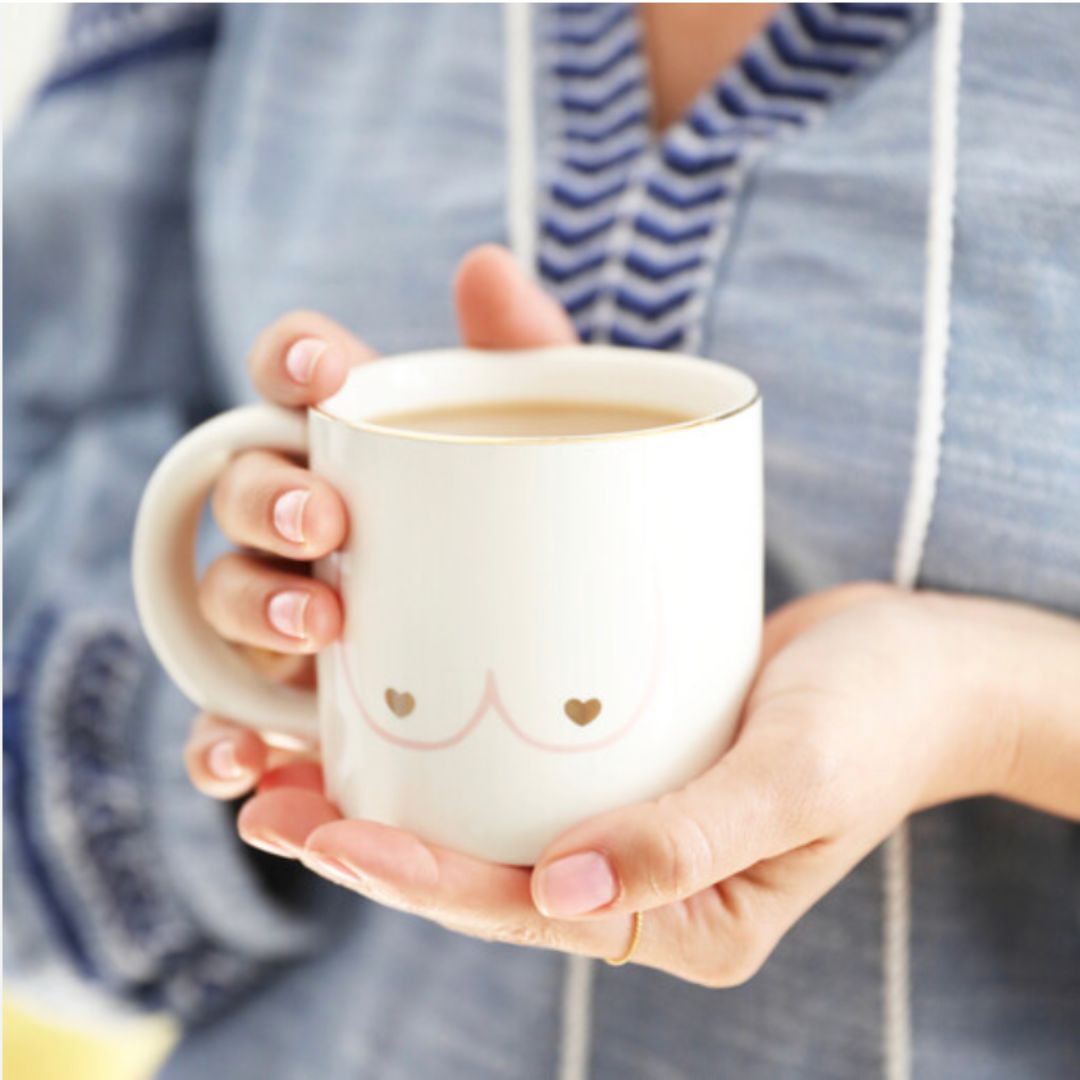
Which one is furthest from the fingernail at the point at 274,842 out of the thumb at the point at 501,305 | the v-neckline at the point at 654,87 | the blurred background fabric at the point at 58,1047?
the blurred background fabric at the point at 58,1047

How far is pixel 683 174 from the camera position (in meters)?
0.63

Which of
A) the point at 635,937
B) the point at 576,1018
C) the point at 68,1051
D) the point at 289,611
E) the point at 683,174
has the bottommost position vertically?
the point at 68,1051

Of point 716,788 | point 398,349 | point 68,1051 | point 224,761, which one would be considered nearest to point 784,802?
point 716,788

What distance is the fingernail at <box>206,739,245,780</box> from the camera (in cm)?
55

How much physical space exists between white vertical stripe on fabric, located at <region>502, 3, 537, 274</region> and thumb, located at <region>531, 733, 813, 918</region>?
33 cm

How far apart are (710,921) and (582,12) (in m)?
0.48

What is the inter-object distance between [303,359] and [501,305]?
129 millimetres

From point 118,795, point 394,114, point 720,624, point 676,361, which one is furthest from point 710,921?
point 394,114

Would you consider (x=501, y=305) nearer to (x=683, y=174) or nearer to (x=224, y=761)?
(x=683, y=174)

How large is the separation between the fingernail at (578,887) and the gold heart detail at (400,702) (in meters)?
0.07

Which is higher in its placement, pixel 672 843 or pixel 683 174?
pixel 683 174

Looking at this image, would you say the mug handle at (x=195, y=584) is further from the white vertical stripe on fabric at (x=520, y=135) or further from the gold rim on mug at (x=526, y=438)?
the white vertical stripe on fabric at (x=520, y=135)

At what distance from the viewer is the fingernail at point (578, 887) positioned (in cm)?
42

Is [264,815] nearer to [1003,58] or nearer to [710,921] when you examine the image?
[710,921]
